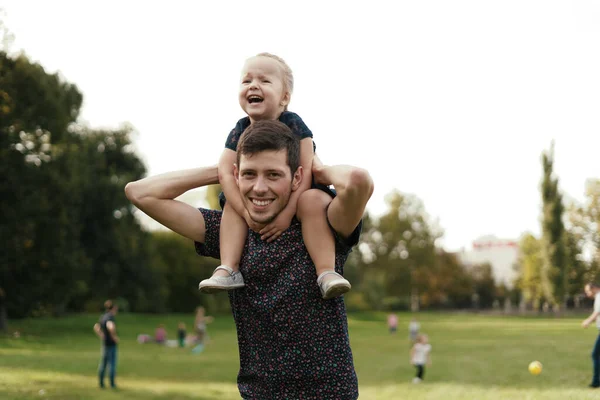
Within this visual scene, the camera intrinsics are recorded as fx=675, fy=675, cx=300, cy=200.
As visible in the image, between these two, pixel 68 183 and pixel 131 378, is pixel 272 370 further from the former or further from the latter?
pixel 68 183

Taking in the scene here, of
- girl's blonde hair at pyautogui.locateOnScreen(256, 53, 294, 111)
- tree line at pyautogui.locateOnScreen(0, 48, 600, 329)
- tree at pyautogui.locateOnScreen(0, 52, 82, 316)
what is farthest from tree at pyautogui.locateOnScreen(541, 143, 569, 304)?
girl's blonde hair at pyautogui.locateOnScreen(256, 53, 294, 111)

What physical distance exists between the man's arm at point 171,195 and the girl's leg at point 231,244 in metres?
0.15

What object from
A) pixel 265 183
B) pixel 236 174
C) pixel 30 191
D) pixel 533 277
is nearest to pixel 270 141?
pixel 265 183

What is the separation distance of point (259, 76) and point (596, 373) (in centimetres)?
1248

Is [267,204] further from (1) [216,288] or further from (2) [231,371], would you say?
(2) [231,371]

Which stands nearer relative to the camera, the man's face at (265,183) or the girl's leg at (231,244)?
the man's face at (265,183)

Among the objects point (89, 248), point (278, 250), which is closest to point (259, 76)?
point (278, 250)

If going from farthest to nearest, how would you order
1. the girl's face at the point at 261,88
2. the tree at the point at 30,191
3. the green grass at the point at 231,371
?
1. the tree at the point at 30,191
2. the green grass at the point at 231,371
3. the girl's face at the point at 261,88

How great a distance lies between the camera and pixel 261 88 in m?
2.58

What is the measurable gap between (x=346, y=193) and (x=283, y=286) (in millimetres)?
458

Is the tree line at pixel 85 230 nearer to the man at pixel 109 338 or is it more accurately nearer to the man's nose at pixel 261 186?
the man at pixel 109 338

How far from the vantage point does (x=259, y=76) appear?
2605 mm

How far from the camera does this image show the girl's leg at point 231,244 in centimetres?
254

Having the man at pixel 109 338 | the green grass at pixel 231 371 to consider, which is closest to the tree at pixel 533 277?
the green grass at pixel 231 371
